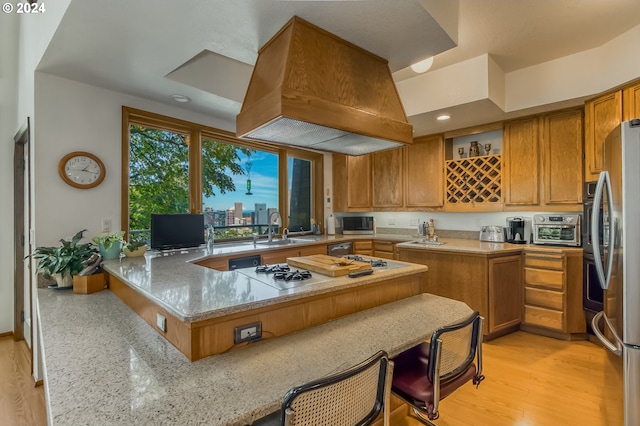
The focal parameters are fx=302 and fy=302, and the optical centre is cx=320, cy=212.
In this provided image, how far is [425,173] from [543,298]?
200 centimetres

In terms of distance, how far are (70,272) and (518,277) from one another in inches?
163

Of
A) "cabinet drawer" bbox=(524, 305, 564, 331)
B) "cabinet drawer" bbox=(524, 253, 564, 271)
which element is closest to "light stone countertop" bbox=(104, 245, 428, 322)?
"cabinet drawer" bbox=(524, 253, 564, 271)

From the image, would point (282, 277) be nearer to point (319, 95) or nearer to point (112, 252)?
point (319, 95)

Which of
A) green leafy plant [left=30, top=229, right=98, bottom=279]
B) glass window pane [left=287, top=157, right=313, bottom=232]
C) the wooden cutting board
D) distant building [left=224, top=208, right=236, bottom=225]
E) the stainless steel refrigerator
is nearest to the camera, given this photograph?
the stainless steel refrigerator

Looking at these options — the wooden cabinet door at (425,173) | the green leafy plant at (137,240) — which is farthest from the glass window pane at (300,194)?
the green leafy plant at (137,240)

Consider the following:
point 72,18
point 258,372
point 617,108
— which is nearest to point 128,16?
point 72,18

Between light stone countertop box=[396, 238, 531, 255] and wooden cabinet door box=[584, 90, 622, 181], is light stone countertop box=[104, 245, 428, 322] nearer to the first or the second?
light stone countertop box=[396, 238, 531, 255]

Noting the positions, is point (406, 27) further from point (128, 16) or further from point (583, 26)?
point (583, 26)

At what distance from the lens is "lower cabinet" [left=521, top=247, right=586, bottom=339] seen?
3.08 metres

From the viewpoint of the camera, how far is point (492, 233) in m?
3.77

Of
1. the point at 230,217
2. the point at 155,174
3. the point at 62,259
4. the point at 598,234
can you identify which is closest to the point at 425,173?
the point at 598,234

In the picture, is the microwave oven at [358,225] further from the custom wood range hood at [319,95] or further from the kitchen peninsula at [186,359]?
the kitchen peninsula at [186,359]

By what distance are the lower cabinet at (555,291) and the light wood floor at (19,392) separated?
444 cm

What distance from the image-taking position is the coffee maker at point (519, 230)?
3.59m
